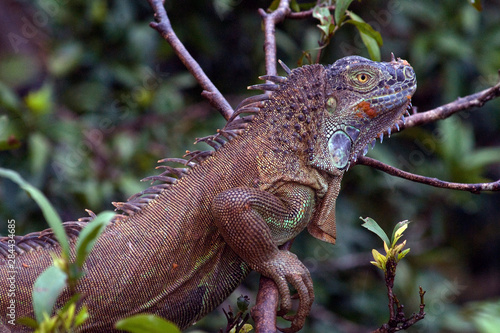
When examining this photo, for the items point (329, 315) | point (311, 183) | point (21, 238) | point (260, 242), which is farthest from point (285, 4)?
point (329, 315)

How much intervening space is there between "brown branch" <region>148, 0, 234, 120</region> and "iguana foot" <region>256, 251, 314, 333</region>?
121 centimetres

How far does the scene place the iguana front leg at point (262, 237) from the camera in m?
3.11

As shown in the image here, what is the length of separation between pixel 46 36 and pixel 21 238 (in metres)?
5.60

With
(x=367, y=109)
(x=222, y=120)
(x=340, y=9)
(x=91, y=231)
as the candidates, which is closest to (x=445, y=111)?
(x=367, y=109)

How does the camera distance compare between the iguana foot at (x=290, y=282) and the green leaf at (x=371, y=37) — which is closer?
the iguana foot at (x=290, y=282)

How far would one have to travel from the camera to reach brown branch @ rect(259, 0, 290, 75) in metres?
4.02

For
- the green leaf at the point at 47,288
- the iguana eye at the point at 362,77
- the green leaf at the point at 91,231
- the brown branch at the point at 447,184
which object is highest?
the iguana eye at the point at 362,77

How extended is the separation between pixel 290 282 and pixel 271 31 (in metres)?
1.99

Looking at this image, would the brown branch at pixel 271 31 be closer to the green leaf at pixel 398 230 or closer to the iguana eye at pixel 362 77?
the iguana eye at pixel 362 77

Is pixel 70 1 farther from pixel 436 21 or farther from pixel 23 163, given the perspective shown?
pixel 436 21

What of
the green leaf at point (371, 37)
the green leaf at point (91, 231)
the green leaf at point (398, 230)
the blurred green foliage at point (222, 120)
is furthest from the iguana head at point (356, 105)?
the blurred green foliage at point (222, 120)

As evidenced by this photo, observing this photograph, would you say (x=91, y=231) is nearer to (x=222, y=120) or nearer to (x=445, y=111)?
(x=445, y=111)

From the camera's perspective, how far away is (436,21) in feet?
24.6

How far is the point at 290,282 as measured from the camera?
3.11 metres
